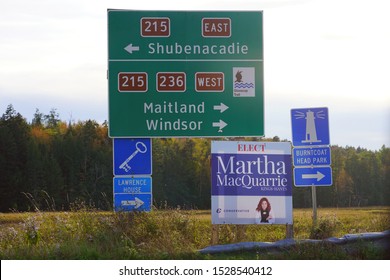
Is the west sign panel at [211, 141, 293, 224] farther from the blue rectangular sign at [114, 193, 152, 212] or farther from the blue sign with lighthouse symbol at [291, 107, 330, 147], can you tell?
the blue rectangular sign at [114, 193, 152, 212]

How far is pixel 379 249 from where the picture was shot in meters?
13.8

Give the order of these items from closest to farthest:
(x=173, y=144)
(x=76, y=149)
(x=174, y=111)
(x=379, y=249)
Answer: (x=379, y=249)
(x=174, y=111)
(x=76, y=149)
(x=173, y=144)

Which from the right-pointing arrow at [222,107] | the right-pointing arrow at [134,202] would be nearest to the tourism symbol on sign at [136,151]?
the right-pointing arrow at [134,202]

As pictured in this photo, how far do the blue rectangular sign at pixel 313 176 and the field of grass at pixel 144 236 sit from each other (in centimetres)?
74

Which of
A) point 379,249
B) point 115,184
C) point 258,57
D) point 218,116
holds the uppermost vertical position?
point 258,57

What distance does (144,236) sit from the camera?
51.6 ft

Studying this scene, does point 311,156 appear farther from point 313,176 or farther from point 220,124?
point 220,124

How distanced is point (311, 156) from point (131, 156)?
3.69 meters

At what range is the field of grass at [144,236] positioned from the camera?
45.6 feet

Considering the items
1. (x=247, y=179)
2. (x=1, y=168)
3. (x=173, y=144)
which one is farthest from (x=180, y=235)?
(x=173, y=144)

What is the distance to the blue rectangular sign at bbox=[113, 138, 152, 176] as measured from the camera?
16.9 meters

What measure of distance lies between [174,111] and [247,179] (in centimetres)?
200

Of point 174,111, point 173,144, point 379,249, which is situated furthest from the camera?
point 173,144

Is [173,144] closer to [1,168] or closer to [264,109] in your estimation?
[1,168]
